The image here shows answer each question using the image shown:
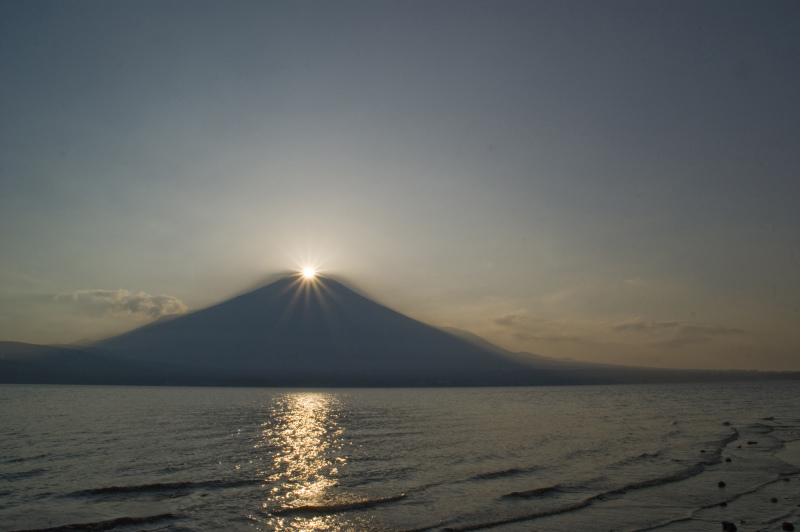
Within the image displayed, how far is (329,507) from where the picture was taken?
1894 cm

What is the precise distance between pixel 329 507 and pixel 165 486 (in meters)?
7.75

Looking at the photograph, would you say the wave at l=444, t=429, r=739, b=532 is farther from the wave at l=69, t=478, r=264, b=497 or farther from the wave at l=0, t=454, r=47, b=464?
the wave at l=0, t=454, r=47, b=464

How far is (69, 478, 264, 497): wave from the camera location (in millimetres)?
20812

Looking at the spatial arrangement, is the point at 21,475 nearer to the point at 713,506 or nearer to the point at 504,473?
the point at 504,473

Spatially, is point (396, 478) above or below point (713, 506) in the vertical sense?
above

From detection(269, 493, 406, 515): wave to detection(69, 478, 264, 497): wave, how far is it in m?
4.76

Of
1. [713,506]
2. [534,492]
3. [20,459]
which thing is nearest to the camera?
[713,506]

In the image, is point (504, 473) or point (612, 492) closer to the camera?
point (612, 492)

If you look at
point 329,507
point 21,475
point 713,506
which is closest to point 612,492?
point 713,506

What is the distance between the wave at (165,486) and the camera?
68.3ft

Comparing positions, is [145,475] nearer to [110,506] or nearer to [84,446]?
A: [110,506]

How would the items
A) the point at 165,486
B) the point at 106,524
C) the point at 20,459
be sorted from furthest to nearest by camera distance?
the point at 20,459 → the point at 165,486 → the point at 106,524

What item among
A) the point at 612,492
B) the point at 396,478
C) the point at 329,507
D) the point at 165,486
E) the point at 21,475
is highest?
the point at 21,475

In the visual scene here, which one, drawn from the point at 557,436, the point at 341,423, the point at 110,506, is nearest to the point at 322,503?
the point at 110,506
